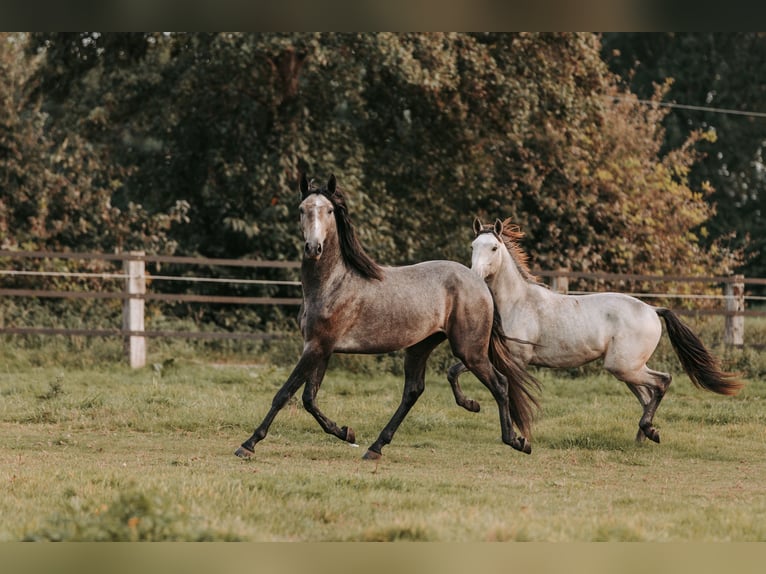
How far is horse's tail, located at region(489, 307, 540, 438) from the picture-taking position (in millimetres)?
8195

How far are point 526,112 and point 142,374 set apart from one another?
8.43 metres

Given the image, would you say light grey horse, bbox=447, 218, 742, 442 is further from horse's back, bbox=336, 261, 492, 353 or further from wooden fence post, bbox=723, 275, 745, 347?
wooden fence post, bbox=723, 275, 745, 347

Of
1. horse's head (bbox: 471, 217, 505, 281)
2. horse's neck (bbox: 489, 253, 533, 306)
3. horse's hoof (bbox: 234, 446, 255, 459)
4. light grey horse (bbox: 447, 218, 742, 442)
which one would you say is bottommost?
horse's hoof (bbox: 234, 446, 255, 459)

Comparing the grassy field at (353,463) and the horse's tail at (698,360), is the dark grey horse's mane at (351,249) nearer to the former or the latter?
the grassy field at (353,463)

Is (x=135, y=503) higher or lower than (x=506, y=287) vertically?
lower

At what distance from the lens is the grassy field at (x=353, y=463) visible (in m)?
4.74

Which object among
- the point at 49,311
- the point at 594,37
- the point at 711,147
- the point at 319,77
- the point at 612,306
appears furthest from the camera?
the point at 711,147

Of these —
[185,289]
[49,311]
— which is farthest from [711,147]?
[49,311]

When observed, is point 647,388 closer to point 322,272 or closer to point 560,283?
point 322,272

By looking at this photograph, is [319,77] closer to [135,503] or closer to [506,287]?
[506,287]

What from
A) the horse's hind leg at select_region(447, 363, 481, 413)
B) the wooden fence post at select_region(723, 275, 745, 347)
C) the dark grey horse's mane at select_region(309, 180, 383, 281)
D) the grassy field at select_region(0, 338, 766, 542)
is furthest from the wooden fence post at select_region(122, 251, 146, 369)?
the wooden fence post at select_region(723, 275, 745, 347)

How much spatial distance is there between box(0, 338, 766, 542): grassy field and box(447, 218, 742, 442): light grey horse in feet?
1.77

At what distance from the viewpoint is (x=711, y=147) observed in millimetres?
33500

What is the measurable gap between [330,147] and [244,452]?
11067mm
